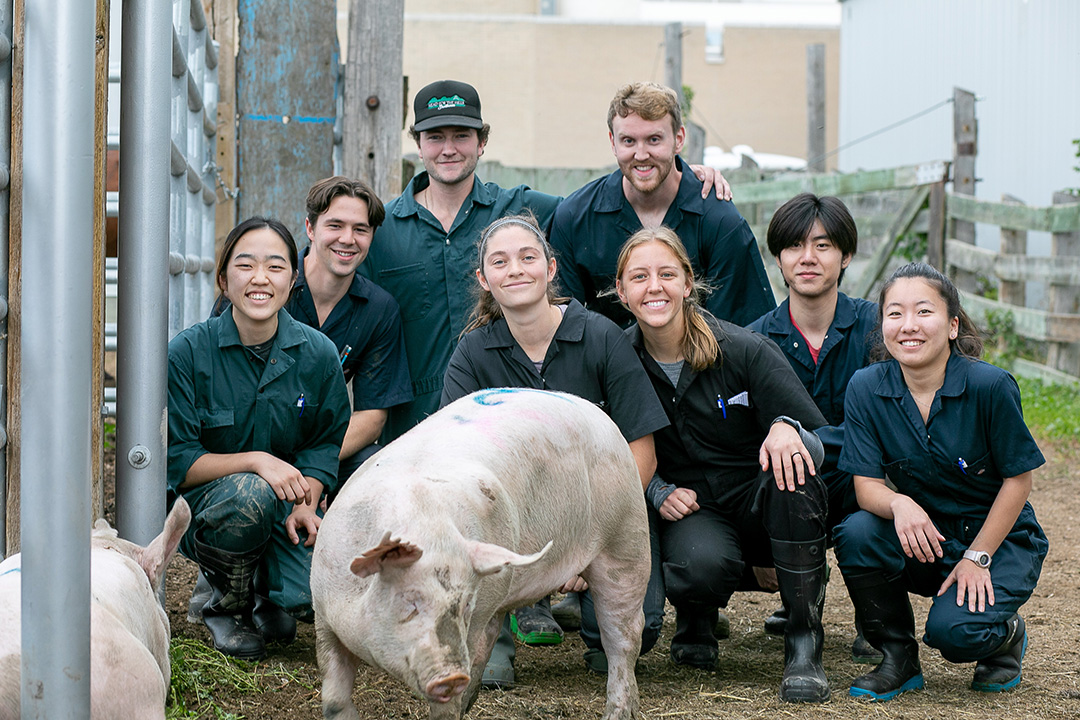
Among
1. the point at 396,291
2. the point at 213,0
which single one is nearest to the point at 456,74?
the point at 213,0

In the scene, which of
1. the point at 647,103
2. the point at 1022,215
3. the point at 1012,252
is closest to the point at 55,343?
the point at 647,103

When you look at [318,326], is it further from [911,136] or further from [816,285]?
[911,136]

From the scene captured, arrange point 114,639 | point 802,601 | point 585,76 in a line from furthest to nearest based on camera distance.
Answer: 1. point 585,76
2. point 802,601
3. point 114,639

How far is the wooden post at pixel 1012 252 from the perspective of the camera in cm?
948

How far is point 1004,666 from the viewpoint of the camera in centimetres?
350

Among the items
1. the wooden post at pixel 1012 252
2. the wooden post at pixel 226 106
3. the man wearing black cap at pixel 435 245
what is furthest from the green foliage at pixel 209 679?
the wooden post at pixel 1012 252

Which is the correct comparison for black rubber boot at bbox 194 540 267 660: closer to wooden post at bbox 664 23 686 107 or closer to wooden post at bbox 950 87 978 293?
wooden post at bbox 950 87 978 293

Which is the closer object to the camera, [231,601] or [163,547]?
[163,547]

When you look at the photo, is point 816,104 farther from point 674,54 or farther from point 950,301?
point 950,301

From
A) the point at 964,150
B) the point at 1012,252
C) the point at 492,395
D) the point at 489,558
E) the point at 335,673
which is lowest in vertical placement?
the point at 335,673

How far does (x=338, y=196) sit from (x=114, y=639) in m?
2.39

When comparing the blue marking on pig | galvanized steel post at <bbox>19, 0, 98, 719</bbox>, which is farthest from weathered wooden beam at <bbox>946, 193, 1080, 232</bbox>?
galvanized steel post at <bbox>19, 0, 98, 719</bbox>

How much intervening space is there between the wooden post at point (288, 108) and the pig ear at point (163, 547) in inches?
120

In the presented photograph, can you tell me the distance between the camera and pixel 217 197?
18.9 ft
